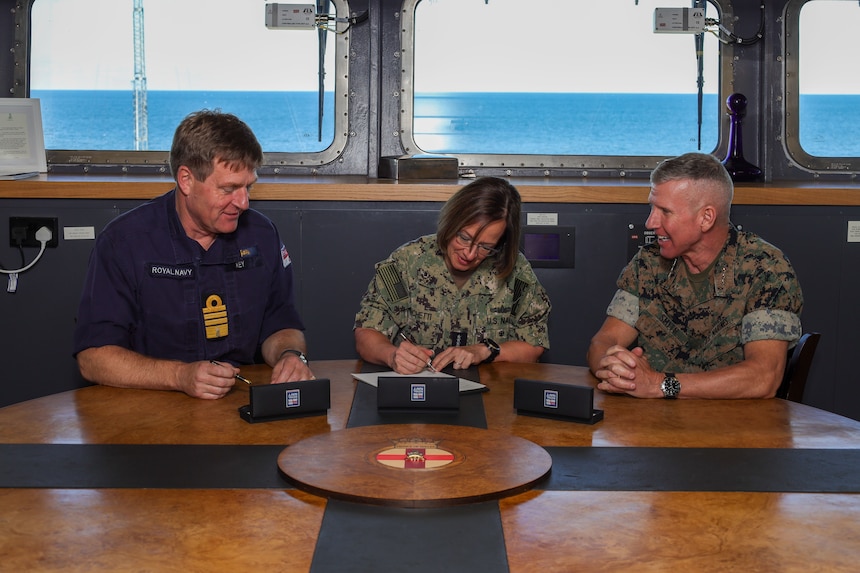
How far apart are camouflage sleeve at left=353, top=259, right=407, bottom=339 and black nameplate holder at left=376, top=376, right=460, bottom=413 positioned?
0.75 metres

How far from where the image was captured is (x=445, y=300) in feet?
10.2

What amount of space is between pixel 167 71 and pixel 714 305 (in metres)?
3.09

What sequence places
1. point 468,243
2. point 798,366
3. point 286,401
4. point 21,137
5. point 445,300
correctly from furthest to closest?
point 21,137
point 445,300
point 468,243
point 798,366
point 286,401

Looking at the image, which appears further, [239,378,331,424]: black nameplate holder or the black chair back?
the black chair back

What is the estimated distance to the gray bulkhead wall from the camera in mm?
3969

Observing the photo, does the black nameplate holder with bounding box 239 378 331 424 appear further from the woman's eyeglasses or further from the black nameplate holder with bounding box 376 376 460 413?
the woman's eyeglasses

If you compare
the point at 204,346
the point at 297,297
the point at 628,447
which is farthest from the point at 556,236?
the point at 628,447

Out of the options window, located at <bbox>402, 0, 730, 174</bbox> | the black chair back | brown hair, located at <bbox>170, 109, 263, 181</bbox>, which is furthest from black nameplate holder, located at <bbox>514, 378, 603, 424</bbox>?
window, located at <bbox>402, 0, 730, 174</bbox>

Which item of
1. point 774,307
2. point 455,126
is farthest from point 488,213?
point 455,126

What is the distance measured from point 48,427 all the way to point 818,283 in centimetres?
307

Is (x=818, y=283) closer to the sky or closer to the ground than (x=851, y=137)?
closer to the ground

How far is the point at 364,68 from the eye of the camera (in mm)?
4480

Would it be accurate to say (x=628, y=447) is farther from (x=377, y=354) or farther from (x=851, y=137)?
(x=851, y=137)

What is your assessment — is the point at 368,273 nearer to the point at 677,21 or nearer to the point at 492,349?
the point at 492,349
